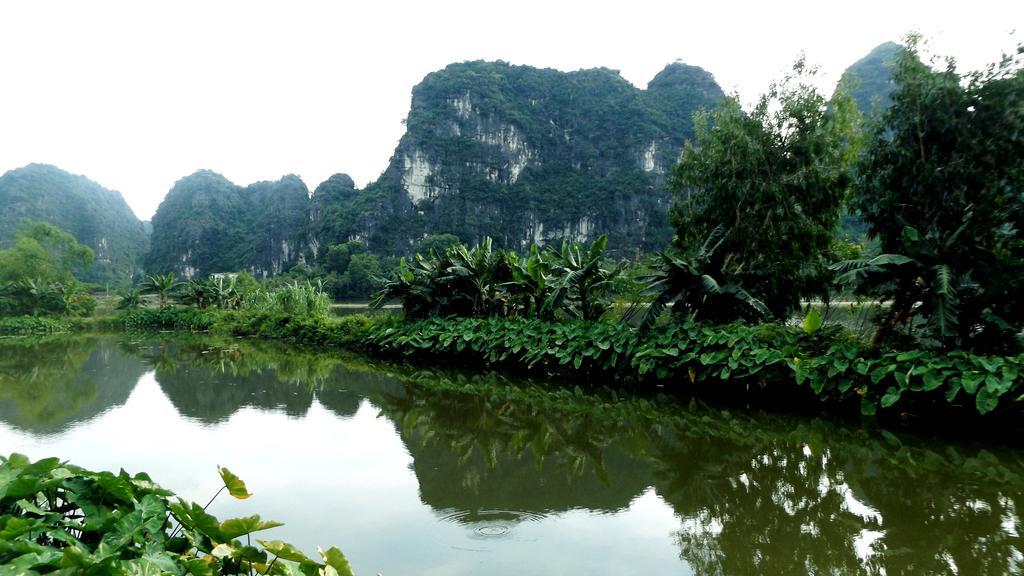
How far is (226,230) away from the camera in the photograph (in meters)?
95.3

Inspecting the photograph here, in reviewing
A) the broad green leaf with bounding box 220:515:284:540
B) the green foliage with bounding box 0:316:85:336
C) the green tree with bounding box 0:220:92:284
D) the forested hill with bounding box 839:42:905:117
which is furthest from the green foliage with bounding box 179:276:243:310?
the forested hill with bounding box 839:42:905:117

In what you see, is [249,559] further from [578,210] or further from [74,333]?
[578,210]

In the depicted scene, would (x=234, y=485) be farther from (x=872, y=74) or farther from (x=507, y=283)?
(x=872, y=74)

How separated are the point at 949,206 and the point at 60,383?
14.7m

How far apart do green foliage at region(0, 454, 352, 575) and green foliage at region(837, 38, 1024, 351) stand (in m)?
6.90

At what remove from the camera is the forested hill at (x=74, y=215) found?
72000mm

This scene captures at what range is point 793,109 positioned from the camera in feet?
30.5

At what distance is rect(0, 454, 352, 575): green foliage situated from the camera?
176 centimetres

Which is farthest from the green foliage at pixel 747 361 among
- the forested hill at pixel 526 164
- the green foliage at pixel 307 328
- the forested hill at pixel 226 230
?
the forested hill at pixel 226 230

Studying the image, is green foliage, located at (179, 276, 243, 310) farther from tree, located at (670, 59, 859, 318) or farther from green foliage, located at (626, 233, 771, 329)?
tree, located at (670, 59, 859, 318)

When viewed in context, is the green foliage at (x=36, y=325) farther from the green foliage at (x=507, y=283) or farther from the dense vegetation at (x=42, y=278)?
the green foliage at (x=507, y=283)

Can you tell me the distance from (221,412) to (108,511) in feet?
19.2

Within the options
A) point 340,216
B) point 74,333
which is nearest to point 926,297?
point 74,333

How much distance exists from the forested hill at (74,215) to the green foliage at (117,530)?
7997 cm
